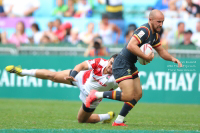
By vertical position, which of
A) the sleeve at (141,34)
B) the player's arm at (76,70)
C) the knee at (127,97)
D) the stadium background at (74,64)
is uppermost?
the sleeve at (141,34)

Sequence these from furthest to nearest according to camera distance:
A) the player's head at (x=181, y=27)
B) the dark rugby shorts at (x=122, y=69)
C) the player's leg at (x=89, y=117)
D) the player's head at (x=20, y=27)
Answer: the player's head at (x=20, y=27), the player's head at (x=181, y=27), the player's leg at (x=89, y=117), the dark rugby shorts at (x=122, y=69)

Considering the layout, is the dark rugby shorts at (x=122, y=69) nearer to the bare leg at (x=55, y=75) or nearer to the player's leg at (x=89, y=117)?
the player's leg at (x=89, y=117)

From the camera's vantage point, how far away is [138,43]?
6898 millimetres

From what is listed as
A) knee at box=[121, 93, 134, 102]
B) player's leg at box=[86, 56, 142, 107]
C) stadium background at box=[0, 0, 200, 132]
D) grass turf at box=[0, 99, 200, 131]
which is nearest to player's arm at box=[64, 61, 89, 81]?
player's leg at box=[86, 56, 142, 107]

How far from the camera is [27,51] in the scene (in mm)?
14188

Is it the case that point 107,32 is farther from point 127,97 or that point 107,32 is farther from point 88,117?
point 127,97

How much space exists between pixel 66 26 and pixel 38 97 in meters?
3.65

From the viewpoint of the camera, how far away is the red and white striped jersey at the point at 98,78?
760 centimetres

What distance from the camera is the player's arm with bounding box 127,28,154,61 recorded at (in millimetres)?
6805

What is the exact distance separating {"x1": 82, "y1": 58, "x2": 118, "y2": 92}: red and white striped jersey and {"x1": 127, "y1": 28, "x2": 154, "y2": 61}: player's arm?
0.92m

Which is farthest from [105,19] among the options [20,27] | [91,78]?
[91,78]

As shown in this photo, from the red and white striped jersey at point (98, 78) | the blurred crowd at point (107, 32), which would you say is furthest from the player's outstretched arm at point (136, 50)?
the blurred crowd at point (107, 32)

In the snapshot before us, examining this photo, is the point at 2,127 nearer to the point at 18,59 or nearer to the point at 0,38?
the point at 18,59

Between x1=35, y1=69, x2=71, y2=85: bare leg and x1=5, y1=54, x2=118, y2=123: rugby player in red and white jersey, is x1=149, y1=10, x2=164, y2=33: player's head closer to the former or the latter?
x1=5, y1=54, x2=118, y2=123: rugby player in red and white jersey
